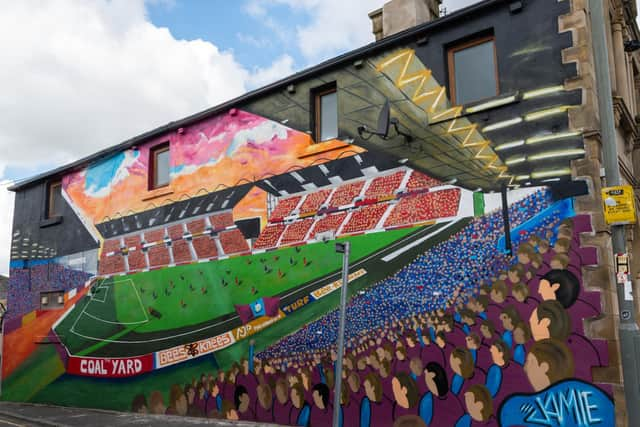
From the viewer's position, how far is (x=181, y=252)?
12.8 meters

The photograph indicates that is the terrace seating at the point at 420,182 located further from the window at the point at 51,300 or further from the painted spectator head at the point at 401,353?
the window at the point at 51,300

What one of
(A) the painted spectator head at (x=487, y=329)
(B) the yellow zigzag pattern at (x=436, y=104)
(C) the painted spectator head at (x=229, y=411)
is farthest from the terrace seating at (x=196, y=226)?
(A) the painted spectator head at (x=487, y=329)

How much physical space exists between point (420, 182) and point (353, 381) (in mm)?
3542

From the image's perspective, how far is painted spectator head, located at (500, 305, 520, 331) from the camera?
7.77 m

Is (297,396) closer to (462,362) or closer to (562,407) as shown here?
(462,362)

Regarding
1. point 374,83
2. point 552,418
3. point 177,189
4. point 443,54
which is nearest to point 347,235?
point 374,83

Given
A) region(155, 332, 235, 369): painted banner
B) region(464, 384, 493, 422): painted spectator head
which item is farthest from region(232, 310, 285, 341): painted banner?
region(464, 384, 493, 422): painted spectator head

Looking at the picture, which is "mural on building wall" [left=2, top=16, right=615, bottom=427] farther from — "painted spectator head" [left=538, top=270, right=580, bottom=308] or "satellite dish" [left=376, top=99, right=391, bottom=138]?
"satellite dish" [left=376, top=99, right=391, bottom=138]

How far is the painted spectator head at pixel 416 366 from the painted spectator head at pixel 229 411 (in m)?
4.06

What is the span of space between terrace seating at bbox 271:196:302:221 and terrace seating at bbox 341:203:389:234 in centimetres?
133

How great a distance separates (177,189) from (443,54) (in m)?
7.02

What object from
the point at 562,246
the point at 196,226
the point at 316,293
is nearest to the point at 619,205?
the point at 562,246

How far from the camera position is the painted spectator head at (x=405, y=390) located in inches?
336

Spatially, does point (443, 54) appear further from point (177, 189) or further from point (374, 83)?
point (177, 189)
